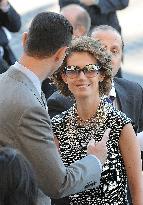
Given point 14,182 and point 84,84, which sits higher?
point 14,182

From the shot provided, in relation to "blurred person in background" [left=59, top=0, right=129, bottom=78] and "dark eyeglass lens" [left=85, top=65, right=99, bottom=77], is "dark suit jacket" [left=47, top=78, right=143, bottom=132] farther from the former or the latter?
"blurred person in background" [left=59, top=0, right=129, bottom=78]

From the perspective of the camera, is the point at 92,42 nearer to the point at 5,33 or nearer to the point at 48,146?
the point at 48,146

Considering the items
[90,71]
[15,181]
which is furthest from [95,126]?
[15,181]

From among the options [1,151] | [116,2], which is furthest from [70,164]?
[116,2]

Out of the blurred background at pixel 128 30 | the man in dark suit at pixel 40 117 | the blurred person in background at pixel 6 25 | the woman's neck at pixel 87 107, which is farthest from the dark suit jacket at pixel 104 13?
the man in dark suit at pixel 40 117

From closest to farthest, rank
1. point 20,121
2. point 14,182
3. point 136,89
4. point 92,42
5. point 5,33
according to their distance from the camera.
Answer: point 14,182, point 20,121, point 92,42, point 136,89, point 5,33

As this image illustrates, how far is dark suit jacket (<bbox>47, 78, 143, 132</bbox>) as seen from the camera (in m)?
3.27

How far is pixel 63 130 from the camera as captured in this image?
2.87 m

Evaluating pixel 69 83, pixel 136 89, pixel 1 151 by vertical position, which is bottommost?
pixel 136 89

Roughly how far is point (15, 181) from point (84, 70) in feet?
3.80

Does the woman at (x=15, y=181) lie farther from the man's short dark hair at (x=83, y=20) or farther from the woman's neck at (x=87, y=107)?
the man's short dark hair at (x=83, y=20)

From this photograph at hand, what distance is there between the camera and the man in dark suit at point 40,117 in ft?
7.70

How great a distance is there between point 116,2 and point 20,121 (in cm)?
394

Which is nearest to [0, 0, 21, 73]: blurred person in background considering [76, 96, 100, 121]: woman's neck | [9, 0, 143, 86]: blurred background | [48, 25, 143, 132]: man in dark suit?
[9, 0, 143, 86]: blurred background
